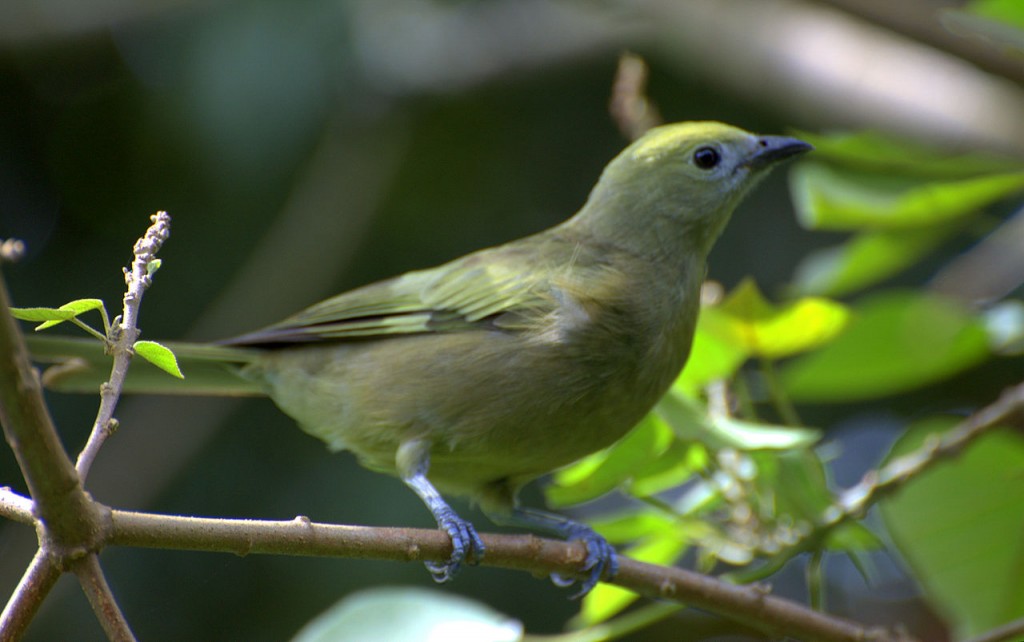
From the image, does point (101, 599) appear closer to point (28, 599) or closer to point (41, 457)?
point (28, 599)

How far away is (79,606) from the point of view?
531cm

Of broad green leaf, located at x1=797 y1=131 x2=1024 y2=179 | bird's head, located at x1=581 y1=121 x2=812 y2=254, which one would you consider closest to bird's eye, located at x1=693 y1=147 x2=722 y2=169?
bird's head, located at x1=581 y1=121 x2=812 y2=254

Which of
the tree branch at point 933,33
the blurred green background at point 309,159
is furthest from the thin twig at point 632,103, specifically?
the blurred green background at point 309,159

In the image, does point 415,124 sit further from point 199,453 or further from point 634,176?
point 634,176

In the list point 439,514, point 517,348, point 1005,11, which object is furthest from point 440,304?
point 1005,11

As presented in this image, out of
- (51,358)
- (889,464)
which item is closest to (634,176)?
(889,464)

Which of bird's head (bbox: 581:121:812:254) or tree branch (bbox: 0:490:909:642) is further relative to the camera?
bird's head (bbox: 581:121:812:254)

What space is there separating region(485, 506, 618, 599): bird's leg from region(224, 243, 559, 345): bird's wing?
26.6 inches

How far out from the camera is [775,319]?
10.1 feet

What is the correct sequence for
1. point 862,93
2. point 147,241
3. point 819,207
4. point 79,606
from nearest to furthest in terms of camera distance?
1. point 147,241
2. point 819,207
3. point 862,93
4. point 79,606

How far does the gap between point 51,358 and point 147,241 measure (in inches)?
49.7

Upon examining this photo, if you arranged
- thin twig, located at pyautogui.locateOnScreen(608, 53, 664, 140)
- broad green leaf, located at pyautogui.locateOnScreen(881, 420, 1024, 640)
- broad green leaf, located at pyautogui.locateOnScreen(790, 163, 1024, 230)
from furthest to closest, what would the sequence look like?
1. thin twig, located at pyautogui.locateOnScreen(608, 53, 664, 140)
2. broad green leaf, located at pyautogui.locateOnScreen(790, 163, 1024, 230)
3. broad green leaf, located at pyautogui.locateOnScreen(881, 420, 1024, 640)

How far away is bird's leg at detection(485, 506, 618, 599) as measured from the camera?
2971 mm

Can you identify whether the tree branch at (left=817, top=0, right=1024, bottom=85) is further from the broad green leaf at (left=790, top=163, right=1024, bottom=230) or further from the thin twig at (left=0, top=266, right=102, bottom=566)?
the thin twig at (left=0, top=266, right=102, bottom=566)
